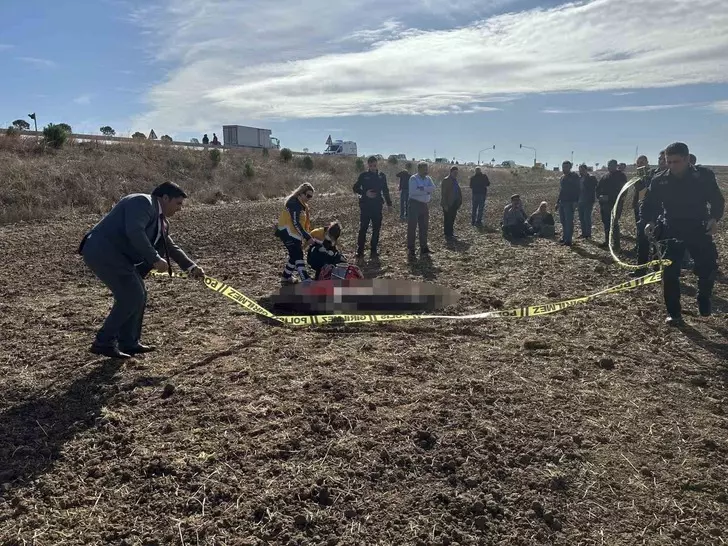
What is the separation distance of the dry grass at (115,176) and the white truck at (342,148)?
21.8 metres

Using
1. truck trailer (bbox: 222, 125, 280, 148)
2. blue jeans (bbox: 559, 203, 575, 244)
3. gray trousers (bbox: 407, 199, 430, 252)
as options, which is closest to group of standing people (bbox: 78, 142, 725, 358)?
blue jeans (bbox: 559, 203, 575, 244)

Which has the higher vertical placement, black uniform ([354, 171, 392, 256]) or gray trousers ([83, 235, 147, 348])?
black uniform ([354, 171, 392, 256])

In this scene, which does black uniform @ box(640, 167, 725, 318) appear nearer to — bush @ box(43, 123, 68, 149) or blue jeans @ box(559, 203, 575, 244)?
blue jeans @ box(559, 203, 575, 244)

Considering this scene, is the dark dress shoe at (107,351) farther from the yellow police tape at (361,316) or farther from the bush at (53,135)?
the bush at (53,135)

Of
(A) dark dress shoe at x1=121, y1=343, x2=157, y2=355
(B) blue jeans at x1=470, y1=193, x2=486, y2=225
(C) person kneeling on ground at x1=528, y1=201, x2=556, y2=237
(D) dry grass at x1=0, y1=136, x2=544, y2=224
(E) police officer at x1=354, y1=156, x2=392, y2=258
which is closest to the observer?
(A) dark dress shoe at x1=121, y1=343, x2=157, y2=355

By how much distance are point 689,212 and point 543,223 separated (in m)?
8.26

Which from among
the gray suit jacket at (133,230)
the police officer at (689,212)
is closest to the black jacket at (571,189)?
the police officer at (689,212)

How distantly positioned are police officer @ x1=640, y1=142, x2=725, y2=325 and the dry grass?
15229mm

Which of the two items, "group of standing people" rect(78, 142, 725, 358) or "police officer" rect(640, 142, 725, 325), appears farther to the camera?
"police officer" rect(640, 142, 725, 325)

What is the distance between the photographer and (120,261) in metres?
5.07

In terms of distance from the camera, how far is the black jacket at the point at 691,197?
20.2 feet

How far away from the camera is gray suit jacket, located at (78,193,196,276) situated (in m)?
4.89

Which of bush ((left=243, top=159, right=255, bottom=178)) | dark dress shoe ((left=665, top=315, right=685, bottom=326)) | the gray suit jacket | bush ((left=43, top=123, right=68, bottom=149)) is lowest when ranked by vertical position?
dark dress shoe ((left=665, top=315, right=685, bottom=326))

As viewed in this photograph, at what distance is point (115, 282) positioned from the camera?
16.9 feet
